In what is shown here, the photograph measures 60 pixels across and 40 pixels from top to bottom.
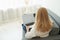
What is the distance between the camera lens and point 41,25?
180 cm

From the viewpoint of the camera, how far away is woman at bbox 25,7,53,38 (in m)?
1.79

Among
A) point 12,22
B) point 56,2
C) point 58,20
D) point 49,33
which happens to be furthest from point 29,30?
point 12,22

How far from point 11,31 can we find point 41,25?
1532mm

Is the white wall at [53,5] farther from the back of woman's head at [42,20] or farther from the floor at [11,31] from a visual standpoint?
the floor at [11,31]

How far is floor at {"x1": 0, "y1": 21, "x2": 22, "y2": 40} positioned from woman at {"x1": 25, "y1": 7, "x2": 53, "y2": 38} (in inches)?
40.9

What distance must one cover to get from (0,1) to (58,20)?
1.97 m

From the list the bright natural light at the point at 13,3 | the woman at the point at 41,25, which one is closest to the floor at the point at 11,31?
the bright natural light at the point at 13,3

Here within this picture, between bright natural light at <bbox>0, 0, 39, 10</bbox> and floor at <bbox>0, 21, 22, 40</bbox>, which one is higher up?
bright natural light at <bbox>0, 0, 39, 10</bbox>

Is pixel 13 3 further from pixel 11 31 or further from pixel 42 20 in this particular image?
pixel 42 20

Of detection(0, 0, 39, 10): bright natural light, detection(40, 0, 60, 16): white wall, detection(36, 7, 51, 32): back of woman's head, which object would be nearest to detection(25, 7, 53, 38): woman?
detection(36, 7, 51, 32): back of woman's head

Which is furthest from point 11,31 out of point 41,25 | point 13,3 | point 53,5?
point 41,25

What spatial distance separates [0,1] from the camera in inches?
135

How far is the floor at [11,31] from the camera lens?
2.86 m

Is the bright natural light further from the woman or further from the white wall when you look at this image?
the woman
